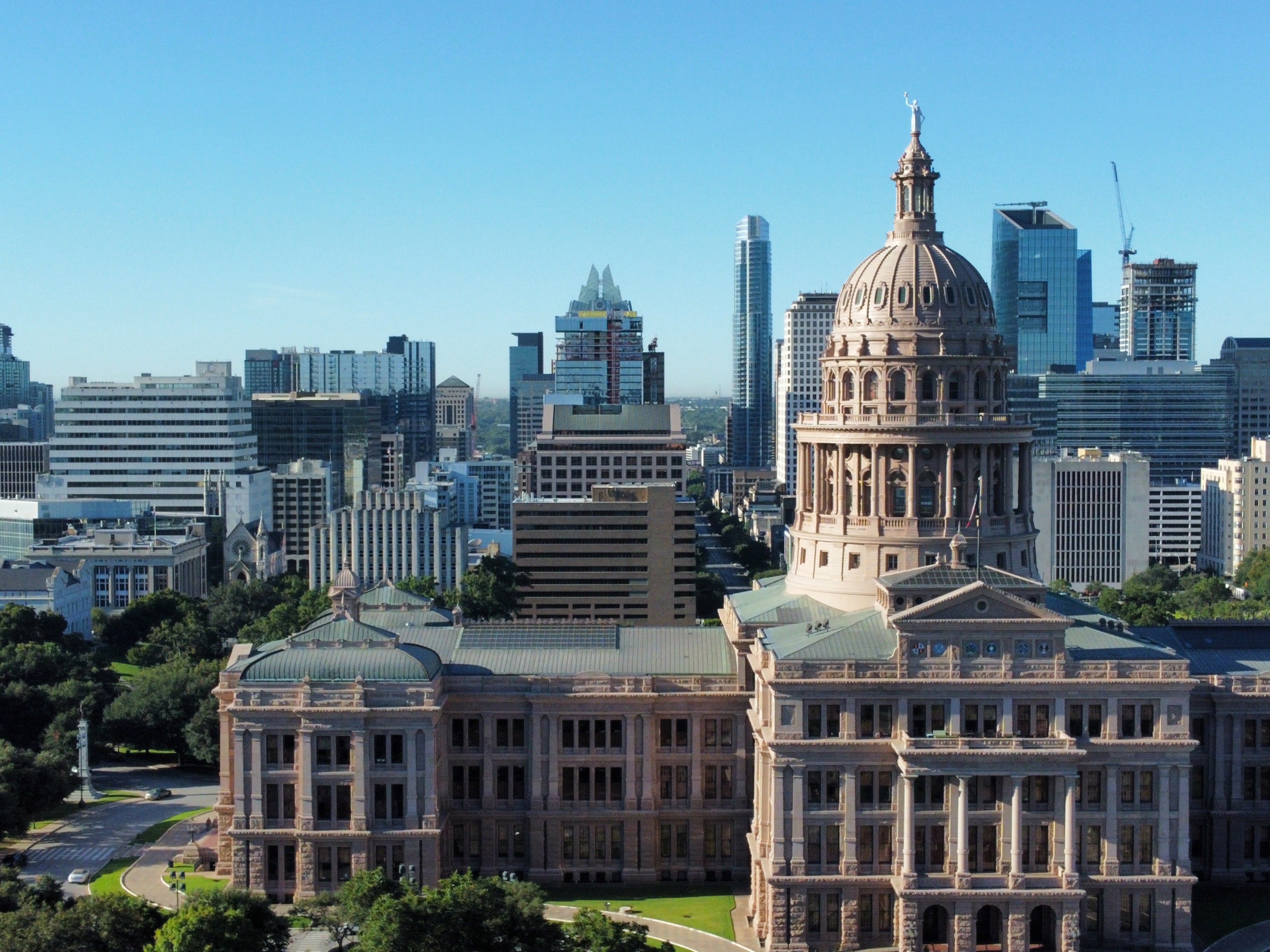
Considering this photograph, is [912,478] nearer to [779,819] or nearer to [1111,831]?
[1111,831]

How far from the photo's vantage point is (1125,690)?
356 feet

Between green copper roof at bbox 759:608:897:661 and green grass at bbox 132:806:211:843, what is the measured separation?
1980 inches

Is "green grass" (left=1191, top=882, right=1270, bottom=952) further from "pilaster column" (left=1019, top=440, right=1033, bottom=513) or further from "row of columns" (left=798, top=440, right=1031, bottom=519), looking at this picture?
"row of columns" (left=798, top=440, right=1031, bottom=519)

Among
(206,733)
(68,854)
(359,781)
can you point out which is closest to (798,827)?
(359,781)

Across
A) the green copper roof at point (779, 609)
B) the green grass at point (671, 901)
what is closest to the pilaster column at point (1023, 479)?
the green copper roof at point (779, 609)

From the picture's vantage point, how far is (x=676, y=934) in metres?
109

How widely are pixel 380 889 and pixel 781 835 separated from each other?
83.7 ft

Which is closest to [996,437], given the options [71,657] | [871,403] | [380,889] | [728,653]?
[871,403]

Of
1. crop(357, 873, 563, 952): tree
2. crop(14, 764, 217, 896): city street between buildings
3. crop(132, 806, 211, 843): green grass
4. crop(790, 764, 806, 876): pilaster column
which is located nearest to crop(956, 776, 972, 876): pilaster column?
crop(790, 764, 806, 876): pilaster column

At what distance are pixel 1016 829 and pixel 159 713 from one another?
86366 millimetres

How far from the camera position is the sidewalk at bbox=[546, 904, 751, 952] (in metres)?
107

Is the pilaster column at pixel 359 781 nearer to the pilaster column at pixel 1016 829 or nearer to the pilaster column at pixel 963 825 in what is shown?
the pilaster column at pixel 963 825

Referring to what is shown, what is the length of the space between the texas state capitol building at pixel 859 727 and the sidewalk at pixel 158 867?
5.53m

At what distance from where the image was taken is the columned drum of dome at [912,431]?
127250 millimetres
